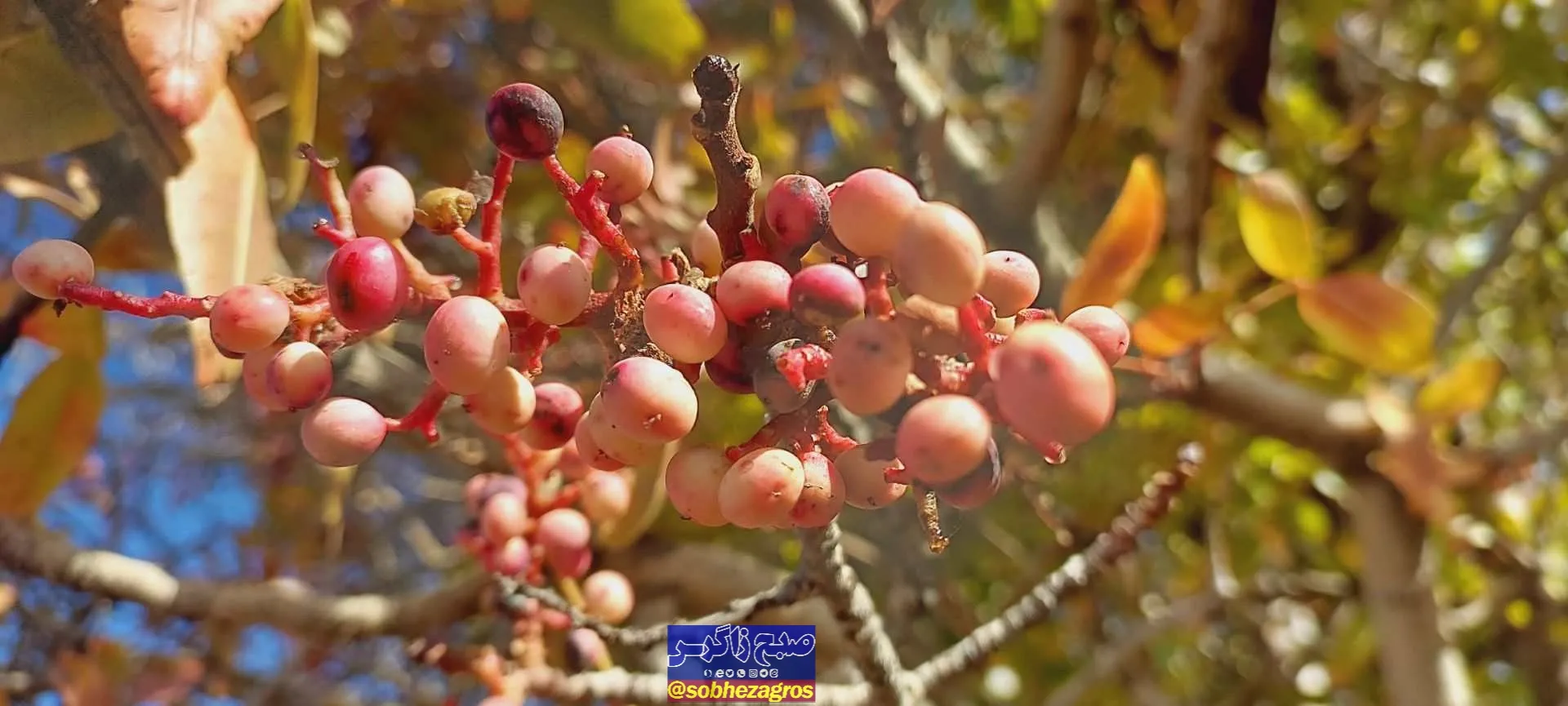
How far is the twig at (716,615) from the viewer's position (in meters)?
0.45

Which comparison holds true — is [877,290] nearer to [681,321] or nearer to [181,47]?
[681,321]

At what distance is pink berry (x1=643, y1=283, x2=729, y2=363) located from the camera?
323 millimetres

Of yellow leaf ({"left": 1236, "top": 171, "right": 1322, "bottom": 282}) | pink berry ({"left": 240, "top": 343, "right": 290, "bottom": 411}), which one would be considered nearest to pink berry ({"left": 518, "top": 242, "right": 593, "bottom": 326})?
pink berry ({"left": 240, "top": 343, "right": 290, "bottom": 411})

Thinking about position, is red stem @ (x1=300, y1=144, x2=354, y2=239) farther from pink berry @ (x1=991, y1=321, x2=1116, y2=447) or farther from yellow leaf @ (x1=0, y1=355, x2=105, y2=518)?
yellow leaf @ (x1=0, y1=355, x2=105, y2=518)

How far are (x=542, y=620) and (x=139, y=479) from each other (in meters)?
2.29

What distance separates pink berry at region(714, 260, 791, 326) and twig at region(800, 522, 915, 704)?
0.12 metres

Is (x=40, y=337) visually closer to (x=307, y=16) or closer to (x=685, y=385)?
(x=307, y=16)

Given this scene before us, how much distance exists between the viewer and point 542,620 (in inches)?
26.0

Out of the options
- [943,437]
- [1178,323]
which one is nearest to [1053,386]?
[943,437]

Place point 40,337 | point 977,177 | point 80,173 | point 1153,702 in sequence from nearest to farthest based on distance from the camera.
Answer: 1. point 40,337
2. point 80,173
3. point 977,177
4. point 1153,702

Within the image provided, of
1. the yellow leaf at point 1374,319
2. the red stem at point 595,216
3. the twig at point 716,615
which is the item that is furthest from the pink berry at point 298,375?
the yellow leaf at point 1374,319

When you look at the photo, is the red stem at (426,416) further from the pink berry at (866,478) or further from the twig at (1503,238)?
the twig at (1503,238)

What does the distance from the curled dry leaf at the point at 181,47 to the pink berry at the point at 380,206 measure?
110 millimetres

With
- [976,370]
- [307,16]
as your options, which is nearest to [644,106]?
[307,16]
